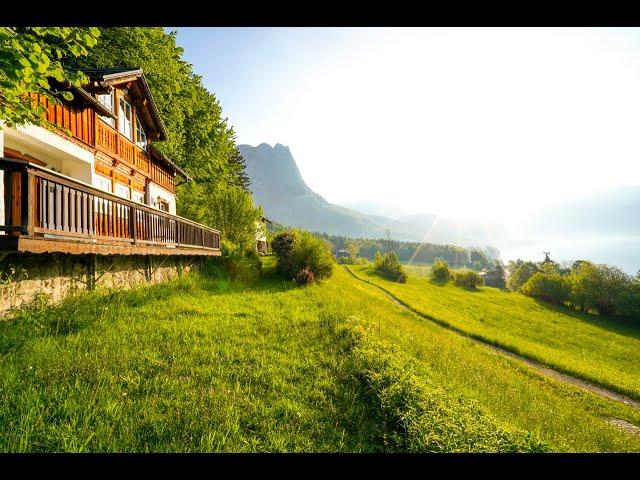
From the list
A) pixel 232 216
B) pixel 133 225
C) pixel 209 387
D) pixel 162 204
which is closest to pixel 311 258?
pixel 232 216

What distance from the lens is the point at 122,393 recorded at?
17.2ft

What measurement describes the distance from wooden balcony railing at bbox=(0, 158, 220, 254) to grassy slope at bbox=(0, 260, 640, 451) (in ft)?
7.09

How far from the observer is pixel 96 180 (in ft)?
42.4

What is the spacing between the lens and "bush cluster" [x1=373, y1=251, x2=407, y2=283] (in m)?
51.0

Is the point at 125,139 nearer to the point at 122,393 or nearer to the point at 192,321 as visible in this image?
the point at 192,321

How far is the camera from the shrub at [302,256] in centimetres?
2058

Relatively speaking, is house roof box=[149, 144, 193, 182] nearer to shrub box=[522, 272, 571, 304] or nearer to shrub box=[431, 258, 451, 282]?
shrub box=[522, 272, 571, 304]

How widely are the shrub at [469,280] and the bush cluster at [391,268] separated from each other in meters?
9.28

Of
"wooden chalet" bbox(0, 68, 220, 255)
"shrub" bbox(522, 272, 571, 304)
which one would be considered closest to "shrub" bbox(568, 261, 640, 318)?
"shrub" bbox(522, 272, 571, 304)

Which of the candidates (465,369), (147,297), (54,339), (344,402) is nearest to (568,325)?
(465,369)

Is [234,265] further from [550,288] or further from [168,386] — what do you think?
[550,288]

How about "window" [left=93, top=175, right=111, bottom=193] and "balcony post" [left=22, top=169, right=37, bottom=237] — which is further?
"window" [left=93, top=175, right=111, bottom=193]

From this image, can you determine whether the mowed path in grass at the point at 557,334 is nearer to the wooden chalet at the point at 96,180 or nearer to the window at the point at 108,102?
the wooden chalet at the point at 96,180
